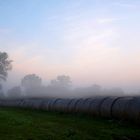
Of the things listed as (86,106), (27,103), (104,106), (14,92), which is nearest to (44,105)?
(27,103)

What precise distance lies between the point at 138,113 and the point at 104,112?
4.69 meters

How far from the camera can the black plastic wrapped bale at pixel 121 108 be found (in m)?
20.1

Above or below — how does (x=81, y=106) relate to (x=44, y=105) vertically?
above

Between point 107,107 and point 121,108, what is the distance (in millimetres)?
2056

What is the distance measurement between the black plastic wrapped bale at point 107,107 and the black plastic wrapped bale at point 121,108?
43 centimetres

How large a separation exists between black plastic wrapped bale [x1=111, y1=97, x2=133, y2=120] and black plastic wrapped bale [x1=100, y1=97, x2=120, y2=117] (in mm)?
429

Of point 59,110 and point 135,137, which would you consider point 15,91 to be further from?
point 135,137

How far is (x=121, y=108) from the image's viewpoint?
2073 centimetres

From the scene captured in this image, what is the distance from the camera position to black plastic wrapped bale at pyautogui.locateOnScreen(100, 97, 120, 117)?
2234 centimetres

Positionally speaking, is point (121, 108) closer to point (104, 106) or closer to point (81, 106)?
point (104, 106)

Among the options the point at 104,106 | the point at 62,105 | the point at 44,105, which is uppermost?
the point at 104,106

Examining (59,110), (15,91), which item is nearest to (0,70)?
(15,91)

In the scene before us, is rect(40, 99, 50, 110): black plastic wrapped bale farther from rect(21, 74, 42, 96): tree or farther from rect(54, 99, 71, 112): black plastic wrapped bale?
rect(21, 74, 42, 96): tree

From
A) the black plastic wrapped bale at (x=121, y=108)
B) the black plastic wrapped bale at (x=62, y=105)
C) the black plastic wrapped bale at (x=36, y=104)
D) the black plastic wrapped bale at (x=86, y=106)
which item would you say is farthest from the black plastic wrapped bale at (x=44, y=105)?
the black plastic wrapped bale at (x=121, y=108)
